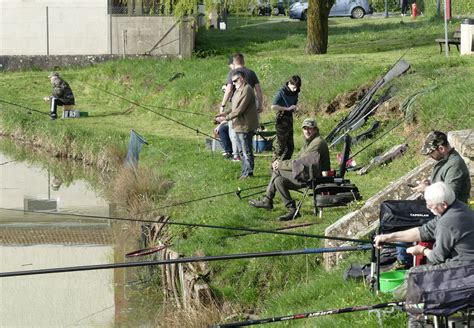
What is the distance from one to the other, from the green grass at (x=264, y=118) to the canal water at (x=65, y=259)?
0.92 metres

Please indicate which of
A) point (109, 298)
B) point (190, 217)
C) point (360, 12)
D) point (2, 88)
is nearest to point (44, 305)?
point (109, 298)

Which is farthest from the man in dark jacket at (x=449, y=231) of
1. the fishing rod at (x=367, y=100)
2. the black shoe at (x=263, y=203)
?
the fishing rod at (x=367, y=100)

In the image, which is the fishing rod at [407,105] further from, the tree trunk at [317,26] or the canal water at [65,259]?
the tree trunk at [317,26]

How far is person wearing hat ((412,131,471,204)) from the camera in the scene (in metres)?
11.1

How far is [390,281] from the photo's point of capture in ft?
35.2

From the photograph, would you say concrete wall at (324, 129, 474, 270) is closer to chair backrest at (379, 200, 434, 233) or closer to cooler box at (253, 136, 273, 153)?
chair backrest at (379, 200, 434, 233)

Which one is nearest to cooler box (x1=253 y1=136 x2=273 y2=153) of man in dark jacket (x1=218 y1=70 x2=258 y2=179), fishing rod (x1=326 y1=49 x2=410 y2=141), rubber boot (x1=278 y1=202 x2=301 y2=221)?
fishing rod (x1=326 y1=49 x2=410 y2=141)

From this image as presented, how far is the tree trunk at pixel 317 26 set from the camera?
29250 mm

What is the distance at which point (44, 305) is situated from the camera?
16062 millimetres

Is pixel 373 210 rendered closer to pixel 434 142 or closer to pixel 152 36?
pixel 434 142

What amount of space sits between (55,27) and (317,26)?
8.73 metres

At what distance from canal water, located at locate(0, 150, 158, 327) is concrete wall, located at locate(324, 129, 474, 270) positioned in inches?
108

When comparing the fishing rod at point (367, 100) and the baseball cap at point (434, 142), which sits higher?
the baseball cap at point (434, 142)

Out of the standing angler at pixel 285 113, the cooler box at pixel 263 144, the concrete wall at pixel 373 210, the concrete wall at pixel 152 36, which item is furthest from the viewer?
the concrete wall at pixel 152 36
